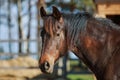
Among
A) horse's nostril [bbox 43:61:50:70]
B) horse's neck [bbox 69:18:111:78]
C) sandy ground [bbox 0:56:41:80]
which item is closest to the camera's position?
horse's nostril [bbox 43:61:50:70]

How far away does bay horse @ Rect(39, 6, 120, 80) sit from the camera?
4.57 metres

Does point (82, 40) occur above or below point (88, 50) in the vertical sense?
above

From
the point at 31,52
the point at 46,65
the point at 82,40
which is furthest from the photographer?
the point at 31,52

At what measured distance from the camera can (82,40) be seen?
4.68m

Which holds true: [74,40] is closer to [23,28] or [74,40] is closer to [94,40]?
[94,40]

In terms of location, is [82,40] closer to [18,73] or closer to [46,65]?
[46,65]

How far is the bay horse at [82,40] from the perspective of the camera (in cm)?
457

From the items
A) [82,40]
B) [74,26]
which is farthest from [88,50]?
[74,26]

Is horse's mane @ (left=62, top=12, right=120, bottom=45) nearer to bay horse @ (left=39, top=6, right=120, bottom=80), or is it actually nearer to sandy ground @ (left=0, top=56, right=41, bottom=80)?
bay horse @ (left=39, top=6, right=120, bottom=80)

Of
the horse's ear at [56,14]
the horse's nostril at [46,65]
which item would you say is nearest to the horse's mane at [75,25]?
the horse's ear at [56,14]

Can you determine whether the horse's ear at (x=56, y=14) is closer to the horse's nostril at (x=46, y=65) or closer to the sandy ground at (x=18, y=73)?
the horse's nostril at (x=46, y=65)

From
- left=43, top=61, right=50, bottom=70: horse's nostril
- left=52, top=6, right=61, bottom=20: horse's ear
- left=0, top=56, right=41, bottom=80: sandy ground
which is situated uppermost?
left=52, top=6, right=61, bottom=20: horse's ear

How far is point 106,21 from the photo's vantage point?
477cm

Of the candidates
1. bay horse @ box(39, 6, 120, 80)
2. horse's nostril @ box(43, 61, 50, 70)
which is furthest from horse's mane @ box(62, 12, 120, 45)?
horse's nostril @ box(43, 61, 50, 70)
